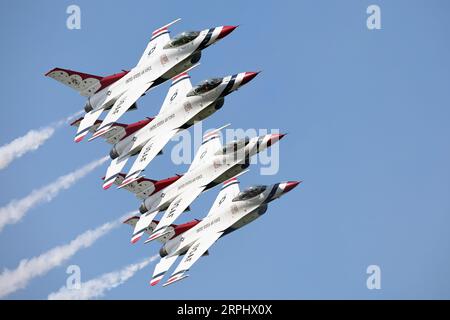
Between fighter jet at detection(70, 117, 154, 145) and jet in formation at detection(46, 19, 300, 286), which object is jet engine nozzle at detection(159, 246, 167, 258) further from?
fighter jet at detection(70, 117, 154, 145)

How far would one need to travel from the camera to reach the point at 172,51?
294 ft

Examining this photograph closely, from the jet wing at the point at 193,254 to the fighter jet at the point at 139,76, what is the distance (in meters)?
8.89

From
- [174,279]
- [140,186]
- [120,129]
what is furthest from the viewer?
[140,186]

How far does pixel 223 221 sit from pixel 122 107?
30.3 ft

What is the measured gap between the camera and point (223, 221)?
88.5 meters

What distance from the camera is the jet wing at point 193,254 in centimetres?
8756

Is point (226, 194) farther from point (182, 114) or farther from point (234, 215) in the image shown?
point (182, 114)

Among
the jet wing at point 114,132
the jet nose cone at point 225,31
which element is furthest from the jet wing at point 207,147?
the jet nose cone at point 225,31

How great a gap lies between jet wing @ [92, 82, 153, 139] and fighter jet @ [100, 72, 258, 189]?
1737 mm

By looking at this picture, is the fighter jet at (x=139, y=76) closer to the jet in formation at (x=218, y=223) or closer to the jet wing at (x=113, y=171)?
the jet wing at (x=113, y=171)

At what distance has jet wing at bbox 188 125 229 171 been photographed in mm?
90250

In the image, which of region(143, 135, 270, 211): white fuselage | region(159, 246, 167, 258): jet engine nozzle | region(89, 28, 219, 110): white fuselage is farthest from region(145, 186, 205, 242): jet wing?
region(89, 28, 219, 110): white fuselage

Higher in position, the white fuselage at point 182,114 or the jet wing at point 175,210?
the white fuselage at point 182,114

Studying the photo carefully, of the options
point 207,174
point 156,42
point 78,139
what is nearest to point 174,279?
point 207,174
